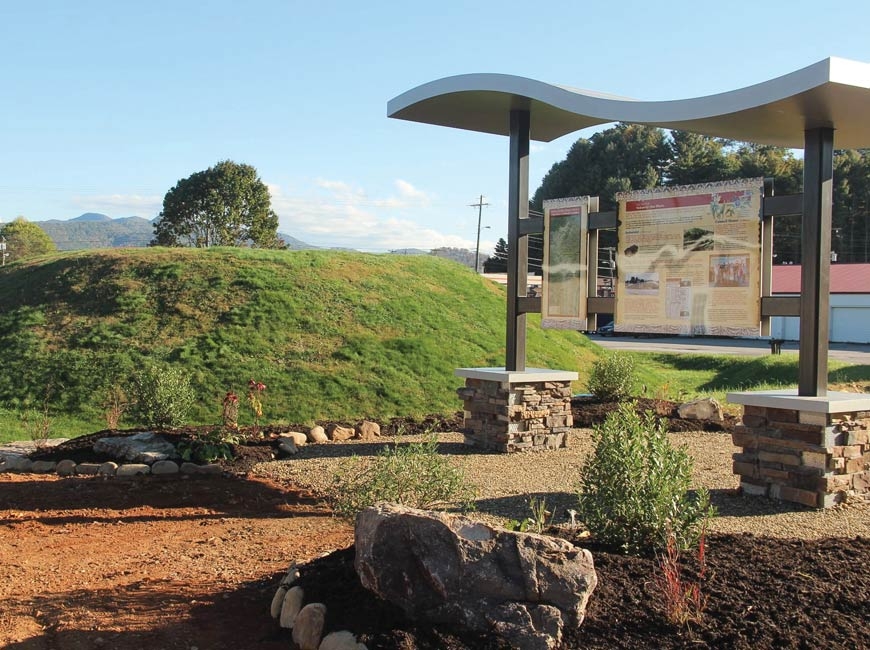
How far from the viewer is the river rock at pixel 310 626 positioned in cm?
387

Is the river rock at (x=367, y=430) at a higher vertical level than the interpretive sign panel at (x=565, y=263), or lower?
lower

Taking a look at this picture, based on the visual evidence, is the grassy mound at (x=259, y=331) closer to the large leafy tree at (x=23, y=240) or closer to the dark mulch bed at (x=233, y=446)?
the dark mulch bed at (x=233, y=446)

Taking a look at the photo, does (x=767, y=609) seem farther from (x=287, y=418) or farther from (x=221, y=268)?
(x=221, y=268)

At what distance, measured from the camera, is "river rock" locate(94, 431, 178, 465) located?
9.05m

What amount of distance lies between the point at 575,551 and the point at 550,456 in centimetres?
569

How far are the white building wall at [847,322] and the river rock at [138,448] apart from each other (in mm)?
32957

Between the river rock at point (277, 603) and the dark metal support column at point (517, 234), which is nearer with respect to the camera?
the river rock at point (277, 603)

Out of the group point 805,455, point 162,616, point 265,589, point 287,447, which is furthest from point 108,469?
point 805,455

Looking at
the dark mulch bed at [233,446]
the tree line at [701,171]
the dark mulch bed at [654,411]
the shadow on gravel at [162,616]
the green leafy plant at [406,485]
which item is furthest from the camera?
the tree line at [701,171]

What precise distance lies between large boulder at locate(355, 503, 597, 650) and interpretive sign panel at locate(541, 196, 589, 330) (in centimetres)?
568

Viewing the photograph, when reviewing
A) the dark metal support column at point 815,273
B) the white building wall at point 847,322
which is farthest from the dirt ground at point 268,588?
the white building wall at point 847,322

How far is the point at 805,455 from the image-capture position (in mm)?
6930

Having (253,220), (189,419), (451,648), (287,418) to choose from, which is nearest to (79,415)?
(189,419)

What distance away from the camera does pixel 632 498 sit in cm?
470
